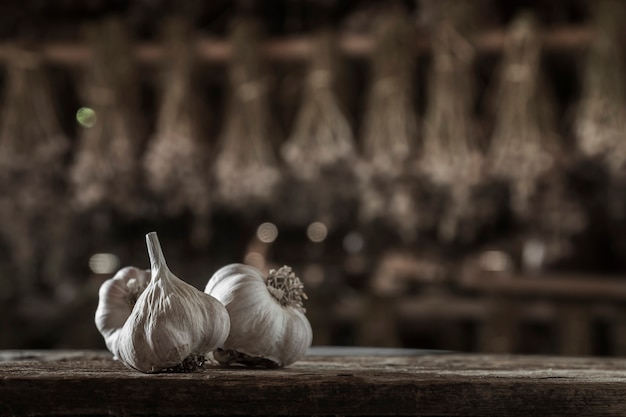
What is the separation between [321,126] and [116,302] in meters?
1.27

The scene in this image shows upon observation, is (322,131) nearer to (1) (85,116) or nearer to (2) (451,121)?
(2) (451,121)

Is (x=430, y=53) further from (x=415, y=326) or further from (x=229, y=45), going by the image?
(x=415, y=326)

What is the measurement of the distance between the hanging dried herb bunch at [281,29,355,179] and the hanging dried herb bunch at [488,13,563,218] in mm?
385

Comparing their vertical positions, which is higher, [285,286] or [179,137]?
[179,137]

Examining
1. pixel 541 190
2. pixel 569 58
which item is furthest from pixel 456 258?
pixel 569 58

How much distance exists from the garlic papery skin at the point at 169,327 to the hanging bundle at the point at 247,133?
4.38 ft

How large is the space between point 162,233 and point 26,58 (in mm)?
913

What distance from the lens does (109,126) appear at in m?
2.33

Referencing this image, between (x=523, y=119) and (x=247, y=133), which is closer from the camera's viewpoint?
(x=523, y=119)

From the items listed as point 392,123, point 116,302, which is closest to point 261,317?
point 116,302

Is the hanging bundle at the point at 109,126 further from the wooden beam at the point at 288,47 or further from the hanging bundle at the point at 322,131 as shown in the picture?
the hanging bundle at the point at 322,131

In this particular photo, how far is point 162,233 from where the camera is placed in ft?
10.1

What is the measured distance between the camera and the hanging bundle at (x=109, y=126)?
2279mm

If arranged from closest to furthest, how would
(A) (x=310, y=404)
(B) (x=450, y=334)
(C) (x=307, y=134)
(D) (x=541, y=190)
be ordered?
1. (A) (x=310, y=404)
2. (C) (x=307, y=134)
3. (D) (x=541, y=190)
4. (B) (x=450, y=334)
